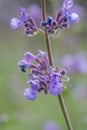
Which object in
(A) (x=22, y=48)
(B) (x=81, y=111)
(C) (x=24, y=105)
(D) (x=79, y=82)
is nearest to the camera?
(D) (x=79, y=82)

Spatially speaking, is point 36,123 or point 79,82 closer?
point 79,82

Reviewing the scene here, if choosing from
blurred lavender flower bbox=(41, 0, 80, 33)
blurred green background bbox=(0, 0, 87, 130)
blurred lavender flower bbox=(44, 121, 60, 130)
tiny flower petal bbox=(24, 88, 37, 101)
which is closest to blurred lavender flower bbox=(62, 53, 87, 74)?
blurred green background bbox=(0, 0, 87, 130)

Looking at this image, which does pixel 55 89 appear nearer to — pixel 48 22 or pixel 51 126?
pixel 48 22

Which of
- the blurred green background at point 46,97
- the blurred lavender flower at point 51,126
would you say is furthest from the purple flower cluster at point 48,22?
the blurred lavender flower at point 51,126

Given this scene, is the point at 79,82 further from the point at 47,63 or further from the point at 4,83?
the point at 47,63

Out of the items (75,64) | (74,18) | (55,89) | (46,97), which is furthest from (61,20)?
(46,97)

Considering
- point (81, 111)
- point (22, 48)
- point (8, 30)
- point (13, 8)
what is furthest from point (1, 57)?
point (8, 30)
